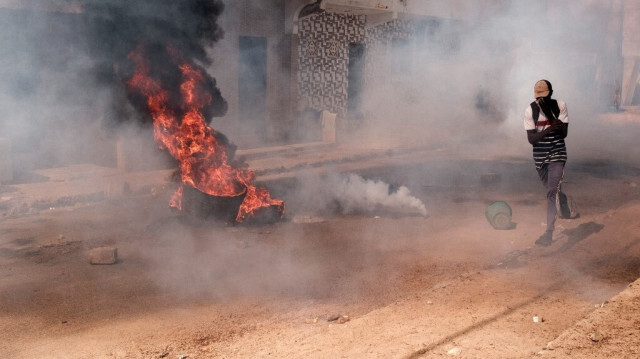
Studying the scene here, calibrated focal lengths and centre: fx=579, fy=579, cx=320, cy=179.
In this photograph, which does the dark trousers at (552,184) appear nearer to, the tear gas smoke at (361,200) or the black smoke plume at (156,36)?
the tear gas smoke at (361,200)

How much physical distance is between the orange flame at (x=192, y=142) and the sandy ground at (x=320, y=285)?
1.42 ft

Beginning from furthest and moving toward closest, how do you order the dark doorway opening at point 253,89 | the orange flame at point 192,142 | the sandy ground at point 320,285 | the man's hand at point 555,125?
1. the dark doorway opening at point 253,89
2. the orange flame at point 192,142
3. the man's hand at point 555,125
4. the sandy ground at point 320,285

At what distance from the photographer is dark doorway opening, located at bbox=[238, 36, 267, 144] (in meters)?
13.8

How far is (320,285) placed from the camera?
17.1 ft

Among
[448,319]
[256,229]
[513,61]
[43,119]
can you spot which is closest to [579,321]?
[448,319]

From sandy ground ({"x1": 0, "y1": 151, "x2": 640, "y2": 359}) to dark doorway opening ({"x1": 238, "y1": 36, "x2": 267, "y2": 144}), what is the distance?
5.98m

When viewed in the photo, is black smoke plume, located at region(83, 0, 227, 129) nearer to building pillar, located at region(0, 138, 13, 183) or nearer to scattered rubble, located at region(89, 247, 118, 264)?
building pillar, located at region(0, 138, 13, 183)

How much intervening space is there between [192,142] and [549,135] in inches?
167

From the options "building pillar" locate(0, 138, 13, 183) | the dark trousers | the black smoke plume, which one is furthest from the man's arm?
"building pillar" locate(0, 138, 13, 183)

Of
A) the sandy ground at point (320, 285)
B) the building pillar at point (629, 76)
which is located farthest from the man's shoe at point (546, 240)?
the building pillar at point (629, 76)

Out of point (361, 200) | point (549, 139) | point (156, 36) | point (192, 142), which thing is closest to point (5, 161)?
point (156, 36)

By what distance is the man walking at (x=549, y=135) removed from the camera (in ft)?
19.8

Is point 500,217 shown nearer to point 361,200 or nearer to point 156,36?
point 361,200

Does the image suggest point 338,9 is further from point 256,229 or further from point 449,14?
point 256,229
